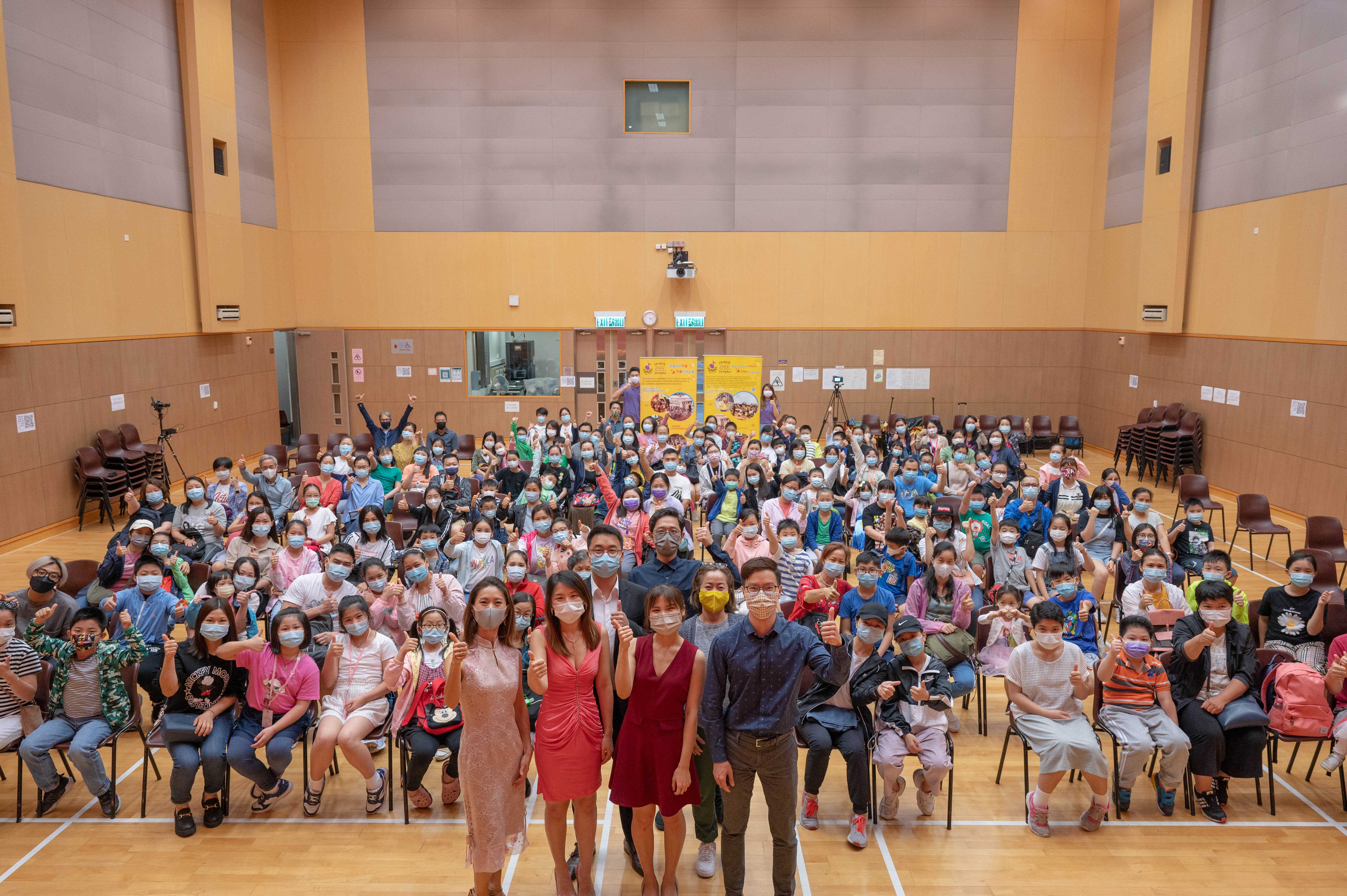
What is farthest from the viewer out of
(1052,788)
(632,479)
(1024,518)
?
(632,479)

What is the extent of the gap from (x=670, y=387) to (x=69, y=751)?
15.7 metres

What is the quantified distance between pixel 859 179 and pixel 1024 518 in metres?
13.4

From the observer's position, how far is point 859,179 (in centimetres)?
2108

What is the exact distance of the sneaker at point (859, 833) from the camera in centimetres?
577

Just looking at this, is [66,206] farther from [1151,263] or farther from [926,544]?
[1151,263]

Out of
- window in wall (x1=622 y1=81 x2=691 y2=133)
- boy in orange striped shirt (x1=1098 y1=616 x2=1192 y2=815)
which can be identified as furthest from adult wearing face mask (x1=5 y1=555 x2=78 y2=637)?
window in wall (x1=622 y1=81 x2=691 y2=133)

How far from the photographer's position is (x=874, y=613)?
603 cm

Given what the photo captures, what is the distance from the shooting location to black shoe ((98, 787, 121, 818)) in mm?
6113

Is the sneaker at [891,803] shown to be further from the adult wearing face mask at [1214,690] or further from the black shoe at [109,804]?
the black shoe at [109,804]

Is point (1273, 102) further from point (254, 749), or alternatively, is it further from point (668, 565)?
point (254, 749)

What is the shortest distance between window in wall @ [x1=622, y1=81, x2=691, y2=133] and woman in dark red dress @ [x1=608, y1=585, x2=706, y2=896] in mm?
18307

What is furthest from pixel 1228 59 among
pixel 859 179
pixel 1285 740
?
pixel 1285 740

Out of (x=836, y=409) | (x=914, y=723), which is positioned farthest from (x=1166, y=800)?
(x=836, y=409)

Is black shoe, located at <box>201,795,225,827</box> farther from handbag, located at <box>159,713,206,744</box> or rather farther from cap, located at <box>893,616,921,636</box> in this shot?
cap, located at <box>893,616,921,636</box>
